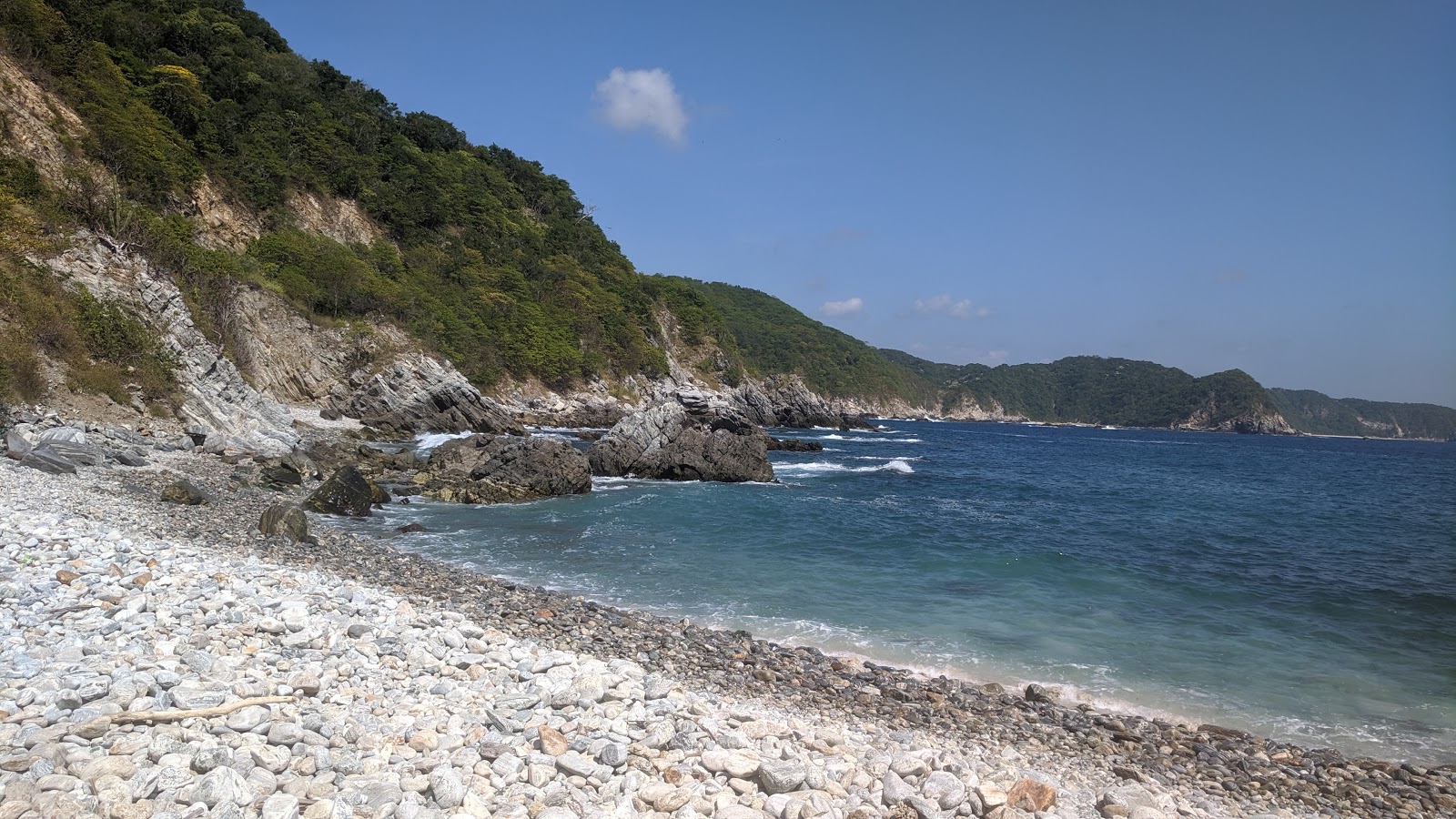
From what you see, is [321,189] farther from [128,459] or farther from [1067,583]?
[1067,583]

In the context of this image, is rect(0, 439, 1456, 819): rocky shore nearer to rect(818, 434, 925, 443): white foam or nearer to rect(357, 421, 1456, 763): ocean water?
rect(357, 421, 1456, 763): ocean water

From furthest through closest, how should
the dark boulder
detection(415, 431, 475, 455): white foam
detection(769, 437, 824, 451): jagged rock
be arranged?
detection(769, 437, 824, 451): jagged rock → detection(415, 431, 475, 455): white foam → the dark boulder

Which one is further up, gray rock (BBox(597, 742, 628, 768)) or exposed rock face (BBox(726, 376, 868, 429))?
exposed rock face (BBox(726, 376, 868, 429))

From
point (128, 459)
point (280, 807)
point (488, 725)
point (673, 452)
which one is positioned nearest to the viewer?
point (280, 807)

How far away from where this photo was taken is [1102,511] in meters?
26.8

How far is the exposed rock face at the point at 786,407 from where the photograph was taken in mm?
78438

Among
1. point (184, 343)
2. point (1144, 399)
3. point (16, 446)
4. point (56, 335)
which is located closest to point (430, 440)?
point (184, 343)

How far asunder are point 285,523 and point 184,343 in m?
16.9

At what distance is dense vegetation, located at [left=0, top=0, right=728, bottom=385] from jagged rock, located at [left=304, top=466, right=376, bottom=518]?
56.0 feet

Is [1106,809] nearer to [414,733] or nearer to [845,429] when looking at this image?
[414,733]

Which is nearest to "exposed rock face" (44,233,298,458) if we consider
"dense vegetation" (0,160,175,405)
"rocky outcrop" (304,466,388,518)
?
"dense vegetation" (0,160,175,405)

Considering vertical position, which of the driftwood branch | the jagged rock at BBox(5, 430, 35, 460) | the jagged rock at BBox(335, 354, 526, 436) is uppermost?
the jagged rock at BBox(335, 354, 526, 436)

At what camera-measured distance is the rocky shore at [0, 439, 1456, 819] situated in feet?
14.4

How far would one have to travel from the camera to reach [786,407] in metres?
84.0
